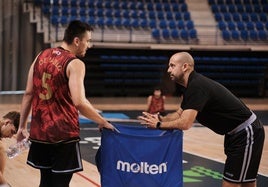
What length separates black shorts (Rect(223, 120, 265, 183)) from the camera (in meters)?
3.64

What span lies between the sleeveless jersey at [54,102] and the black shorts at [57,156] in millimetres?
57

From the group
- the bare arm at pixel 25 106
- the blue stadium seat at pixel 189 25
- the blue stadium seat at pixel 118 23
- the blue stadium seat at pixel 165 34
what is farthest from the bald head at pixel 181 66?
the blue stadium seat at pixel 189 25

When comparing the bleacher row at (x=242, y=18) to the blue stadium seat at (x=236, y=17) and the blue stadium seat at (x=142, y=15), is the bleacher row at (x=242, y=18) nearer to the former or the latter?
the blue stadium seat at (x=236, y=17)

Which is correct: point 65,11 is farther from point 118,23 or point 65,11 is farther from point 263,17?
point 263,17

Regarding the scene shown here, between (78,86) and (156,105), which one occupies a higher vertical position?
(78,86)

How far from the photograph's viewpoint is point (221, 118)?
3596mm

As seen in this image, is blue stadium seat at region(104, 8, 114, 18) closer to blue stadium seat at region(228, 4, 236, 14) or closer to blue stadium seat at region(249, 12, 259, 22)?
blue stadium seat at region(228, 4, 236, 14)

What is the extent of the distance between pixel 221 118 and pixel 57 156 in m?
1.25

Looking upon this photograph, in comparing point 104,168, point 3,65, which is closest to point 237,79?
point 3,65

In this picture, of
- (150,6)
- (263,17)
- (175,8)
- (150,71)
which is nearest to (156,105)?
(150,71)

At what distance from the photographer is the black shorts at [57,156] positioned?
10.7 ft

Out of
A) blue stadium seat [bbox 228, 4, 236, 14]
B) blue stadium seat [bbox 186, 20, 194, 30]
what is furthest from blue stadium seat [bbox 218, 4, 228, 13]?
blue stadium seat [bbox 186, 20, 194, 30]

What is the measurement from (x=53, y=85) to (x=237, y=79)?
1677 cm

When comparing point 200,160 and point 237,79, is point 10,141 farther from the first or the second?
point 237,79
